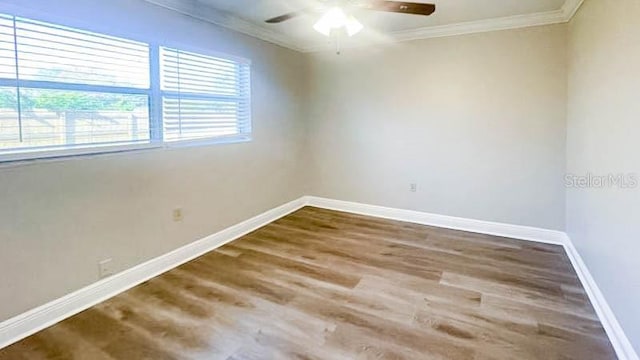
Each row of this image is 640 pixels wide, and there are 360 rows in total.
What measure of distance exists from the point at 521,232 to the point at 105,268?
12.8 feet

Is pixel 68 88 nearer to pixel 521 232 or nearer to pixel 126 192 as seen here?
pixel 126 192

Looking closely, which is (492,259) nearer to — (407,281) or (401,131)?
(407,281)

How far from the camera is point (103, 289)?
2570mm

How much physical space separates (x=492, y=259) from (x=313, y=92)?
3.06 meters

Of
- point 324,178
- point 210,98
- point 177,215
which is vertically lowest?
point 177,215

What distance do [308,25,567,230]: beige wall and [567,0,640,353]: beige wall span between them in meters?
0.43

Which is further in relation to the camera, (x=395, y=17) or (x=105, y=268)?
(x=395, y=17)

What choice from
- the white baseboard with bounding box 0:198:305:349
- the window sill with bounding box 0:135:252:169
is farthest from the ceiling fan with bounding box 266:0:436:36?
the white baseboard with bounding box 0:198:305:349

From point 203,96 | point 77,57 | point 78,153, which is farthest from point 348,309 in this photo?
point 77,57

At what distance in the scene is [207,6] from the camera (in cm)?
320

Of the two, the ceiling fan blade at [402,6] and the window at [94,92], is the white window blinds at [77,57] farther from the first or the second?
the ceiling fan blade at [402,6]

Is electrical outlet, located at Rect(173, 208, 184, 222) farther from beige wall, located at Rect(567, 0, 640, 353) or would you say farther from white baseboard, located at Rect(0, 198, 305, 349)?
beige wall, located at Rect(567, 0, 640, 353)

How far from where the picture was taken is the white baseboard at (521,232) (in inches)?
79.6

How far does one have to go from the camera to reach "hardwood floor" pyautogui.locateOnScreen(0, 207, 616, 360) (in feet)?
6.61
